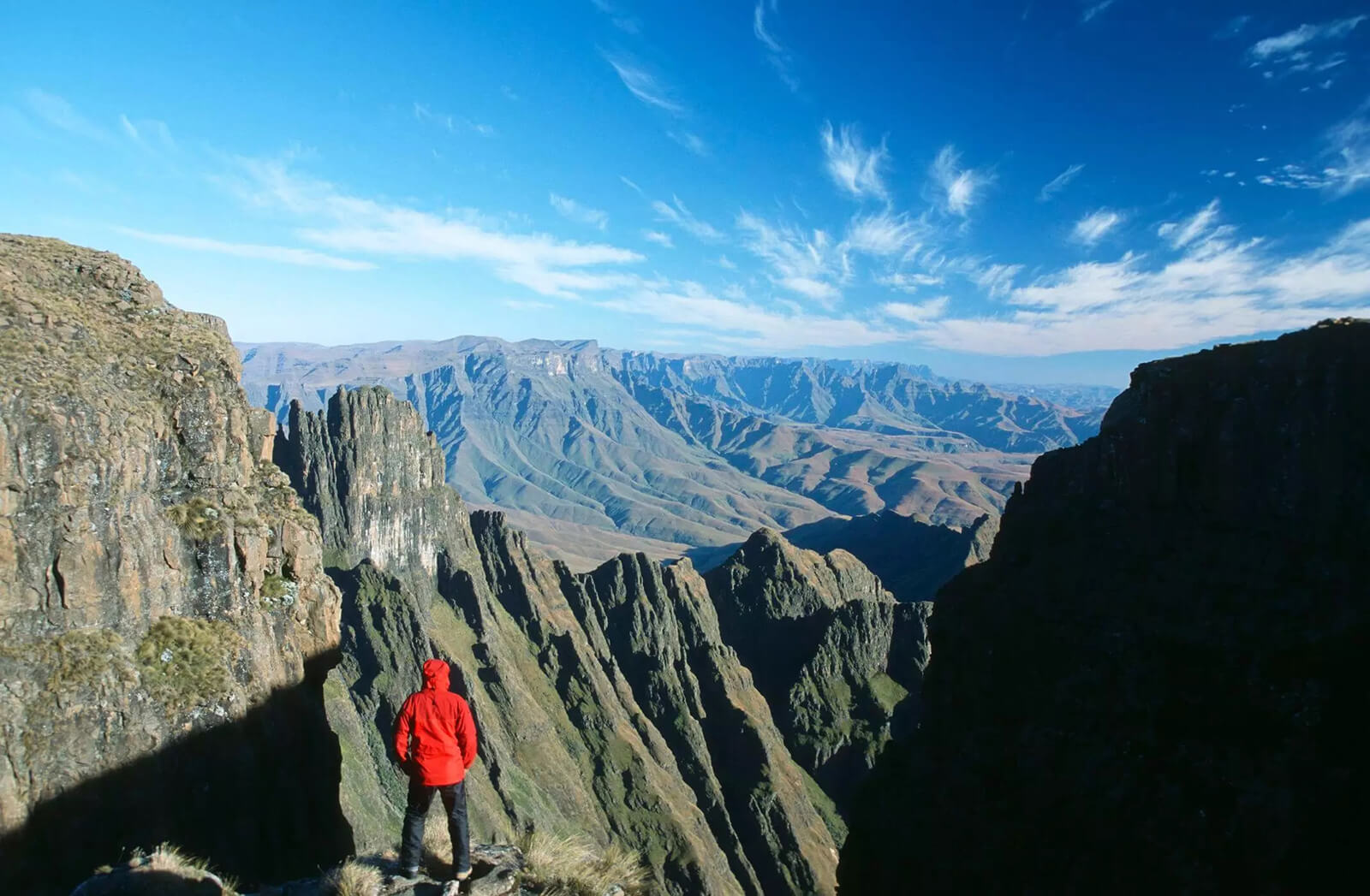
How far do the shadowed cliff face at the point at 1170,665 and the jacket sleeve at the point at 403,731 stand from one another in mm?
26026

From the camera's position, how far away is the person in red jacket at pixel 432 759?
49.2 ft

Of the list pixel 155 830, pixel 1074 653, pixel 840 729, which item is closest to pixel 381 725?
pixel 840 729

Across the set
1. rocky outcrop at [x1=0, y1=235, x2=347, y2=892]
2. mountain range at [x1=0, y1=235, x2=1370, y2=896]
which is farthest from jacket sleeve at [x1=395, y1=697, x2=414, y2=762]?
rocky outcrop at [x1=0, y1=235, x2=347, y2=892]

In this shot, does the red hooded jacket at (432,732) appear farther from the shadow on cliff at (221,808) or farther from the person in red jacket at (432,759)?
the shadow on cliff at (221,808)

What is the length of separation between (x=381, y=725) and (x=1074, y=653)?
93.1m

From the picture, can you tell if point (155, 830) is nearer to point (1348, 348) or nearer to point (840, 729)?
point (1348, 348)

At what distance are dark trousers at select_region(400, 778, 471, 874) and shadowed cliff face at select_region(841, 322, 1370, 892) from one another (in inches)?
960

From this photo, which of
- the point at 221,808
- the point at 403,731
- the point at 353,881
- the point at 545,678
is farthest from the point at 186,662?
the point at 545,678

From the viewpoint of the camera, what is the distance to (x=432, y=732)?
15.4 metres

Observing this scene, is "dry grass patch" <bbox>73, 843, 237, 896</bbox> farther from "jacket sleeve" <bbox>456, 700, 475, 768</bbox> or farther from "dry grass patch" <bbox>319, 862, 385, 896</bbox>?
"jacket sleeve" <bbox>456, 700, 475, 768</bbox>

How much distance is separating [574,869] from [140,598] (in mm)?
18909

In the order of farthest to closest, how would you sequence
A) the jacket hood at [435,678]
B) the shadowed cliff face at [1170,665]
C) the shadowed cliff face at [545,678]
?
the shadowed cliff face at [545,678]
the shadowed cliff face at [1170,665]
the jacket hood at [435,678]

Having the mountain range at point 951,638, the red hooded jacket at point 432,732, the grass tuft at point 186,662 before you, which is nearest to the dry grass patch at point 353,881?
the mountain range at point 951,638

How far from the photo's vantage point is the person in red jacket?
15.0m
